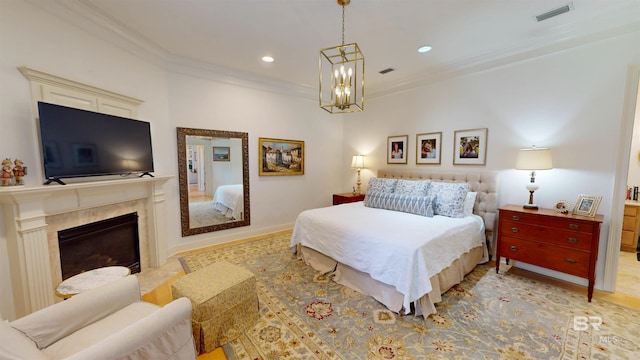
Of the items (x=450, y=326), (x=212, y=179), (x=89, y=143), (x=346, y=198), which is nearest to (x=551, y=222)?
(x=450, y=326)

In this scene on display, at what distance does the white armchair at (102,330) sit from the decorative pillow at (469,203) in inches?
132

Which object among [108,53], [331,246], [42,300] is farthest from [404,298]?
[108,53]

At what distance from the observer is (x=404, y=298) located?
2.10 metres

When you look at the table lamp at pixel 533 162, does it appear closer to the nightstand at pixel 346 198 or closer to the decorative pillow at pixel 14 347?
the nightstand at pixel 346 198

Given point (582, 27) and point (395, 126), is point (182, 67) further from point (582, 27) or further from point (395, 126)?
point (582, 27)

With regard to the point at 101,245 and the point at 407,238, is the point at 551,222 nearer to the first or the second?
the point at 407,238

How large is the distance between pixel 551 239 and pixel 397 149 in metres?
2.51

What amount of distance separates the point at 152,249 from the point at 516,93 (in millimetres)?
5123

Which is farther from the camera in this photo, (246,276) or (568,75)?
(568,75)

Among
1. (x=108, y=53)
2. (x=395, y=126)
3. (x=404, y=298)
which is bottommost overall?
(x=404, y=298)

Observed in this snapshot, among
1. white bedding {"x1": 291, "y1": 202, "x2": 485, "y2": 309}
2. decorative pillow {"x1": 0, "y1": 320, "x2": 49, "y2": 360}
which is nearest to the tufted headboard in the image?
white bedding {"x1": 291, "y1": 202, "x2": 485, "y2": 309}

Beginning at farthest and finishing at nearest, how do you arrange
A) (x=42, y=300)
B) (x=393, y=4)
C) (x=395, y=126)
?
(x=395, y=126) < (x=393, y=4) < (x=42, y=300)

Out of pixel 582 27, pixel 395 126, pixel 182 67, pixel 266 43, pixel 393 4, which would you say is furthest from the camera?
pixel 395 126

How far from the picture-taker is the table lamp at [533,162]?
277 cm
